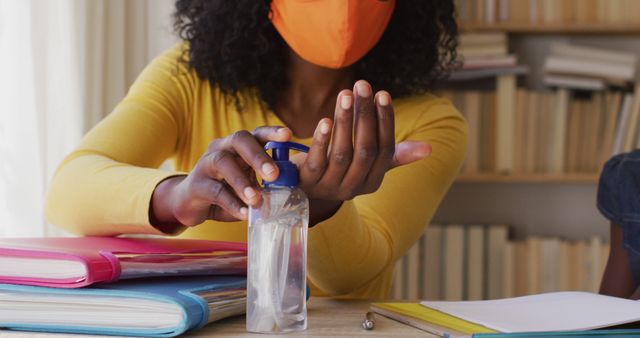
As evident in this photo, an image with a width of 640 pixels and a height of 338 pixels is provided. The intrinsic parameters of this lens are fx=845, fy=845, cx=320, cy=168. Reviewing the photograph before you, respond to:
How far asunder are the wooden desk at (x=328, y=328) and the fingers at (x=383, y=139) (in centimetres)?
14

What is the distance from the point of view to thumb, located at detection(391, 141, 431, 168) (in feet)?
2.45

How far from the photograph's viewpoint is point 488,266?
2508mm

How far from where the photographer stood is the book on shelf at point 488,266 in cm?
247

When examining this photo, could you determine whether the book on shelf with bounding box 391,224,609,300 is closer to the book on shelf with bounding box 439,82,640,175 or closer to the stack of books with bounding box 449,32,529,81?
the book on shelf with bounding box 439,82,640,175

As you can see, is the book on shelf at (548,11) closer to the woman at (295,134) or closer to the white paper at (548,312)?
the woman at (295,134)

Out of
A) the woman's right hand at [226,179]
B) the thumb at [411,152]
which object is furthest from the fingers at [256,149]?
the thumb at [411,152]

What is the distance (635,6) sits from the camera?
8.13ft

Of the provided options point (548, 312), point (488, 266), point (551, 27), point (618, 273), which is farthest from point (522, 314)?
point (551, 27)

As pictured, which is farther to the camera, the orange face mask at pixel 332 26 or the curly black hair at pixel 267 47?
the curly black hair at pixel 267 47

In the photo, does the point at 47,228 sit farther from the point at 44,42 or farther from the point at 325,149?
the point at 325,149

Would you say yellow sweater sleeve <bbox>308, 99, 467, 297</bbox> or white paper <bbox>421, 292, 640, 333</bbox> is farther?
yellow sweater sleeve <bbox>308, 99, 467, 297</bbox>

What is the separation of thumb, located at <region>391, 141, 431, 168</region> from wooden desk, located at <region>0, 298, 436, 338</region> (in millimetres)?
159

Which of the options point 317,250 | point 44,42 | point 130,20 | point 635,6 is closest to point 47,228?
point 44,42

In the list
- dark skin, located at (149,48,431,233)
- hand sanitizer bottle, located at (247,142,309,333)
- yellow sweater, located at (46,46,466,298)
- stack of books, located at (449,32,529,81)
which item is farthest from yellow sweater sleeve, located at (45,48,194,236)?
stack of books, located at (449,32,529,81)
